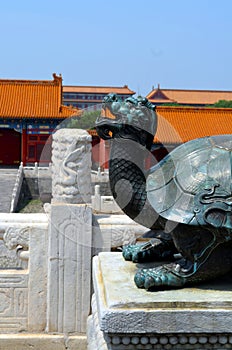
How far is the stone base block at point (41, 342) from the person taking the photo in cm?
318

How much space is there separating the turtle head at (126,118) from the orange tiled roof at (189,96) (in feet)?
158

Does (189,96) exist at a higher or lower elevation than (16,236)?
higher

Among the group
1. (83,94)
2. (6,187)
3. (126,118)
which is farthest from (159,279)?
(83,94)

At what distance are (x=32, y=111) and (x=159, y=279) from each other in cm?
2162

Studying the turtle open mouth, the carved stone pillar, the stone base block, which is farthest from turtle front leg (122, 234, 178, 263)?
the stone base block

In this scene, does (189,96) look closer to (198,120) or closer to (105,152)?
(198,120)

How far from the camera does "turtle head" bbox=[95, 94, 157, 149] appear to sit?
2.22 meters

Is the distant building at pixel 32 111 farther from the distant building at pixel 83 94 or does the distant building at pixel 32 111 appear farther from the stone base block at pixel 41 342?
the distant building at pixel 83 94

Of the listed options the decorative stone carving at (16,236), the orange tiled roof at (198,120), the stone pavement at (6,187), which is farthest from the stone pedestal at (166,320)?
the orange tiled roof at (198,120)

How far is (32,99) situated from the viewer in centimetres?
2391

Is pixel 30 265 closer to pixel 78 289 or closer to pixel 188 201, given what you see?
pixel 78 289

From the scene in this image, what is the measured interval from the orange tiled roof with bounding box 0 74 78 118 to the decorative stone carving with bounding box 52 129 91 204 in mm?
18836

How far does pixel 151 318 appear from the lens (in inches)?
74.2

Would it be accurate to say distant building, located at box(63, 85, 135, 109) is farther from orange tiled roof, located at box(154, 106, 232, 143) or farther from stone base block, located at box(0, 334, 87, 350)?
stone base block, located at box(0, 334, 87, 350)
